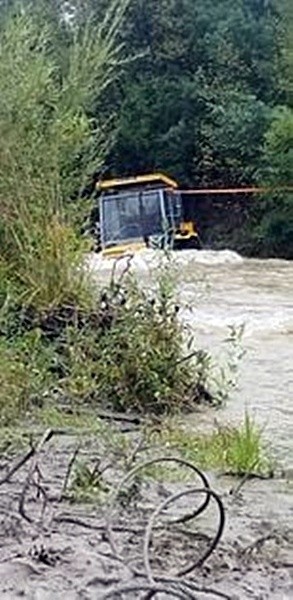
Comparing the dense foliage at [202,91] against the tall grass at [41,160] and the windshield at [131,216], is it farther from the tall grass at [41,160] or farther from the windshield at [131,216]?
the tall grass at [41,160]

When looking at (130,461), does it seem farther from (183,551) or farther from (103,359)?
(103,359)

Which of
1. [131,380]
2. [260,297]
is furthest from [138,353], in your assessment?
[260,297]

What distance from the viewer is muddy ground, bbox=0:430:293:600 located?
13.4 feet

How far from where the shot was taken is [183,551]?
4.50 meters

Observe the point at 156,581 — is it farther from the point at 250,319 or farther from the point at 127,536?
the point at 250,319

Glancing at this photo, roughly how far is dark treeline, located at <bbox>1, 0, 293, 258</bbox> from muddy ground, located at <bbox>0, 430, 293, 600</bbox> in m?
24.8

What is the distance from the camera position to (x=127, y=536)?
4.61m

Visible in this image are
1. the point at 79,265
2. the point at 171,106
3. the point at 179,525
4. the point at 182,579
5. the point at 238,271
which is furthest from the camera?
the point at 171,106

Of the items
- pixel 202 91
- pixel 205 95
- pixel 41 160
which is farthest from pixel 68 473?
pixel 202 91

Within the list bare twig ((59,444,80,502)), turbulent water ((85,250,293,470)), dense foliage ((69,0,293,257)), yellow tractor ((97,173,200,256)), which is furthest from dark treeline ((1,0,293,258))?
bare twig ((59,444,80,502))

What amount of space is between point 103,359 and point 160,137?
24.8m

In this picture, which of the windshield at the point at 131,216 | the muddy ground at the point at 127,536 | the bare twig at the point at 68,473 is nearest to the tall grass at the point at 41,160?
the muddy ground at the point at 127,536

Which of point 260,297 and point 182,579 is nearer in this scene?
point 182,579

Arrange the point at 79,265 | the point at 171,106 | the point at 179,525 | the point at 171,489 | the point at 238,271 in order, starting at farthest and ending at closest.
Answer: the point at 171,106, the point at 238,271, the point at 79,265, the point at 171,489, the point at 179,525
